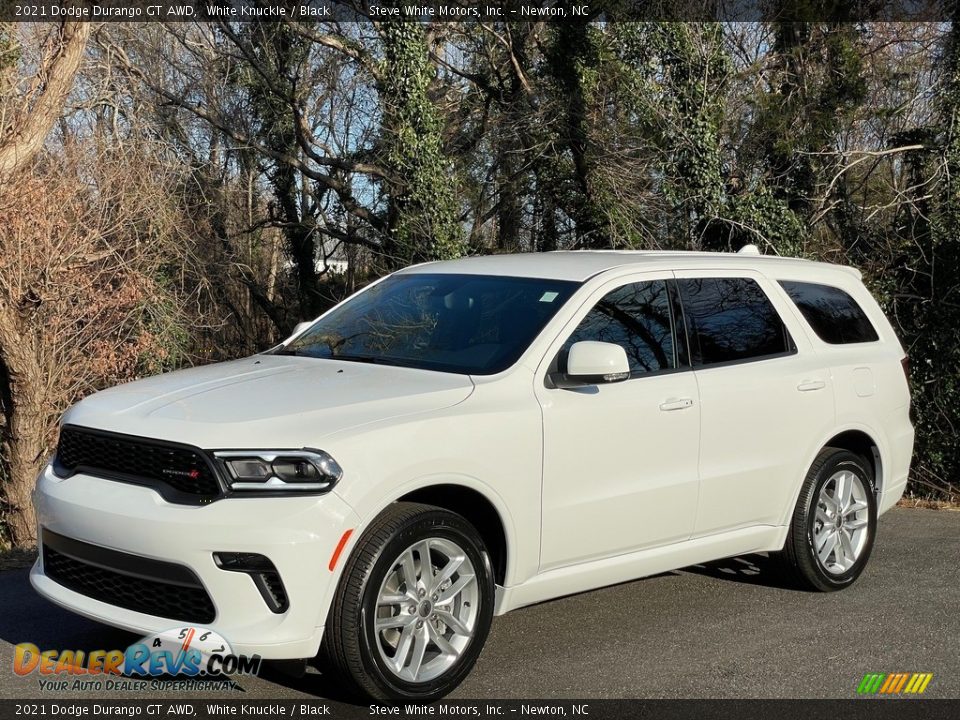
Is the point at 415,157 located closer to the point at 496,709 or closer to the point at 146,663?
the point at 146,663

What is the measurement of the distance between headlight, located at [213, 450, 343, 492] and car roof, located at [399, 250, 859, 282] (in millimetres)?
1949

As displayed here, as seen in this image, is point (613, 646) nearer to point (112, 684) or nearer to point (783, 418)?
point (783, 418)

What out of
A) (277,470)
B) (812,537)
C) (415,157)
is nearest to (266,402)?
(277,470)

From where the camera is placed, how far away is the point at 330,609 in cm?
451

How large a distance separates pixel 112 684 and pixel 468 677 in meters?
1.55

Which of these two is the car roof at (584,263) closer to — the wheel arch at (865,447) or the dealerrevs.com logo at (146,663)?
the wheel arch at (865,447)

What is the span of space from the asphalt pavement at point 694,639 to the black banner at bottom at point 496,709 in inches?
3.6

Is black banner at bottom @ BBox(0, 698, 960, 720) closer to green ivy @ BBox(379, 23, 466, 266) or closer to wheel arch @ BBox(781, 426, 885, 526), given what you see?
wheel arch @ BBox(781, 426, 885, 526)

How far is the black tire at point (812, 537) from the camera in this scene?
6512mm

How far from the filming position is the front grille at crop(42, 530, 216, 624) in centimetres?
446

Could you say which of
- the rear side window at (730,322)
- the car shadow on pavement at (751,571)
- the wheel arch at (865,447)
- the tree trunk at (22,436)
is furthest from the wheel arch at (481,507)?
the tree trunk at (22,436)

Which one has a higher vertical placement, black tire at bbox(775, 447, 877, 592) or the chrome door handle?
the chrome door handle

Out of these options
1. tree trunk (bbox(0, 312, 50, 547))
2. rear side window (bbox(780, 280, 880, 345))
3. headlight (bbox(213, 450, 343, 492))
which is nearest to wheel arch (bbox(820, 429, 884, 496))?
rear side window (bbox(780, 280, 880, 345))

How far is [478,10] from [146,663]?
1868 centimetres
